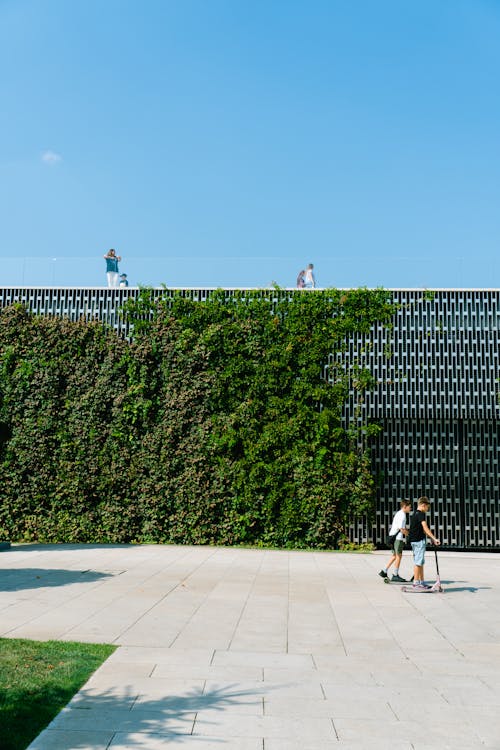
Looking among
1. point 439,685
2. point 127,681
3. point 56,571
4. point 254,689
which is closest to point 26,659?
point 127,681

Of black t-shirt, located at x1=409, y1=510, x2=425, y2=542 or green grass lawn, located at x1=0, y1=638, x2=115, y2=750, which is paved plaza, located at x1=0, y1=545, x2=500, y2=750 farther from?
black t-shirt, located at x1=409, y1=510, x2=425, y2=542

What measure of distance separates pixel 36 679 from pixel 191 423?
12634 millimetres

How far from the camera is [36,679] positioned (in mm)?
5953

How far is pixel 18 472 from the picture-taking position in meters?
18.8

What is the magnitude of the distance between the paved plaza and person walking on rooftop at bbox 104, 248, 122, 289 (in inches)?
343

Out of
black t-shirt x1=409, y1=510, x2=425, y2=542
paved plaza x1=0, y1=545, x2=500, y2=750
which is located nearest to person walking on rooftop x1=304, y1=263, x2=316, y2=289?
paved plaza x1=0, y1=545, x2=500, y2=750

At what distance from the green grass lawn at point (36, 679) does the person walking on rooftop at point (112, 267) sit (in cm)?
1381

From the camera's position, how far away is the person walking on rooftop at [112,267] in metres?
20.0

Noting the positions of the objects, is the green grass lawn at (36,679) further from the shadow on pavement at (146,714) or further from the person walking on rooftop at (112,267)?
the person walking on rooftop at (112,267)

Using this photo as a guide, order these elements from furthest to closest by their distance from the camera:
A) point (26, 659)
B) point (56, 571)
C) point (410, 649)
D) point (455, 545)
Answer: point (455, 545)
point (56, 571)
point (410, 649)
point (26, 659)

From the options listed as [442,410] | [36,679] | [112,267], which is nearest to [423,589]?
[36,679]

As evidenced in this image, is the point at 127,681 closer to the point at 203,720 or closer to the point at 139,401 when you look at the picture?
the point at 203,720

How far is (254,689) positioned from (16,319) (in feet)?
51.2

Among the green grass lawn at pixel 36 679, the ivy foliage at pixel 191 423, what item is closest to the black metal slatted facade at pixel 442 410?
the ivy foliage at pixel 191 423
